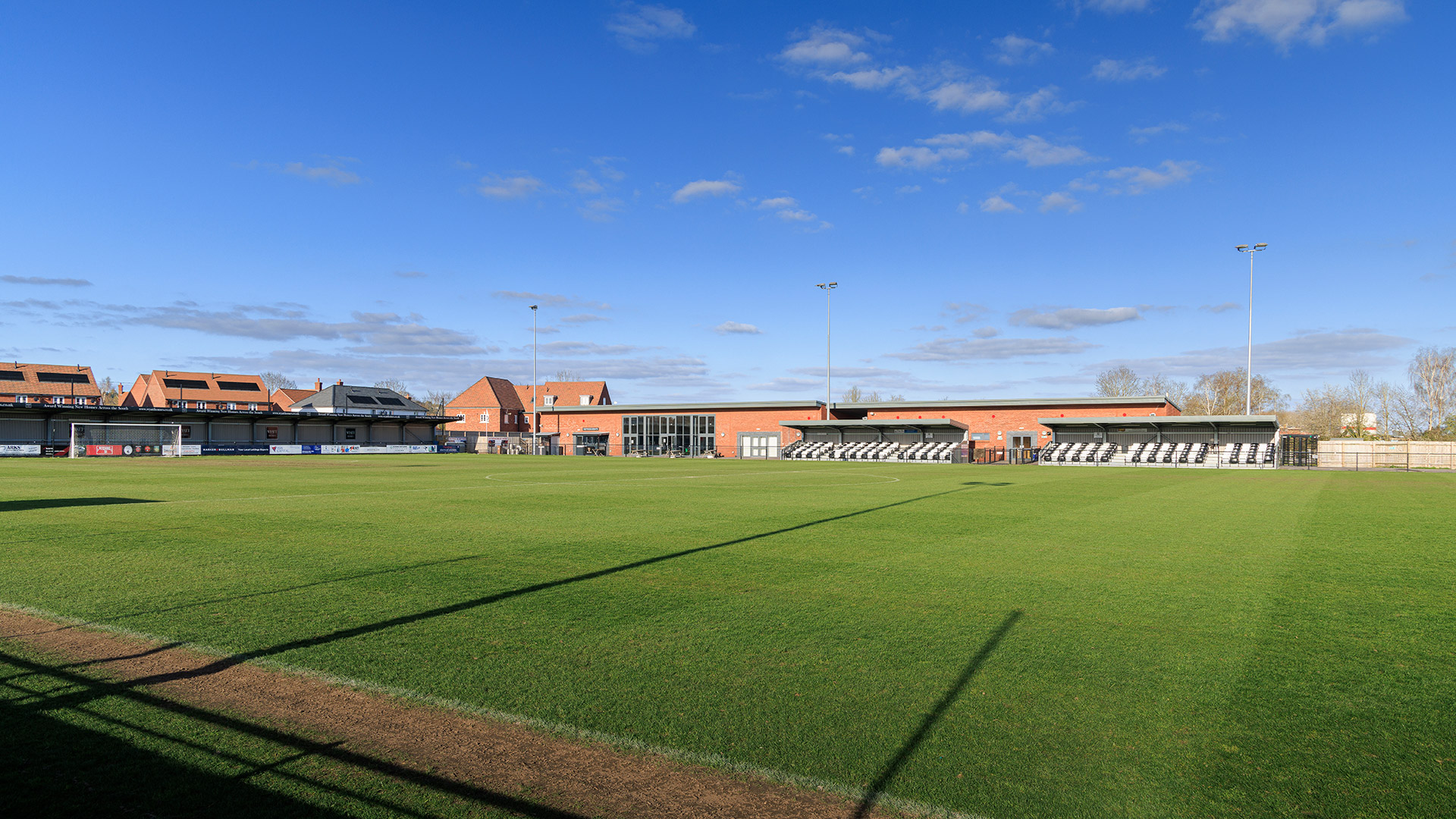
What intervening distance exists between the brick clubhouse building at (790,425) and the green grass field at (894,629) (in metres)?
38.9

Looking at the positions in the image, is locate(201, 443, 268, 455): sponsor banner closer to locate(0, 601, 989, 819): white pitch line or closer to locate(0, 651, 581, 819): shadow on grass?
locate(0, 601, 989, 819): white pitch line

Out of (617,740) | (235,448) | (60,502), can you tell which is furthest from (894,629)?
(235,448)

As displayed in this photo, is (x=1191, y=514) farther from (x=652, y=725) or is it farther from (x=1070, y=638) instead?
(x=652, y=725)

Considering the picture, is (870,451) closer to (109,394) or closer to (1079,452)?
(1079,452)

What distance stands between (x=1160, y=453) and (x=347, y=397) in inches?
3302

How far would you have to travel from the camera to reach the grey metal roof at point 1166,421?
148 ft

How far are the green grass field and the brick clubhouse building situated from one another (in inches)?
1530

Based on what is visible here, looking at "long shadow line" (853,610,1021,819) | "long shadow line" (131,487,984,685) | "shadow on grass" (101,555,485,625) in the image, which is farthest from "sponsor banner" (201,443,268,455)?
"long shadow line" (853,610,1021,819)

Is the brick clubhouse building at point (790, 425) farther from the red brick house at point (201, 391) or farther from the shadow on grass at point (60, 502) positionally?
the shadow on grass at point (60, 502)

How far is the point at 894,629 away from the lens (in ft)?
22.0

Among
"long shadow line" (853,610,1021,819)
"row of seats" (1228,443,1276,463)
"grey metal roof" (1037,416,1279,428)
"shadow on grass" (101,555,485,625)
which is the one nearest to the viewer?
"long shadow line" (853,610,1021,819)

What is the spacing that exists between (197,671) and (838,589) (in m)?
5.93

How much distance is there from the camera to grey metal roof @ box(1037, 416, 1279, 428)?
148ft

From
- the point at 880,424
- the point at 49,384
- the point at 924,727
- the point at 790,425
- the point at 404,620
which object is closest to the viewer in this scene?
the point at 924,727
